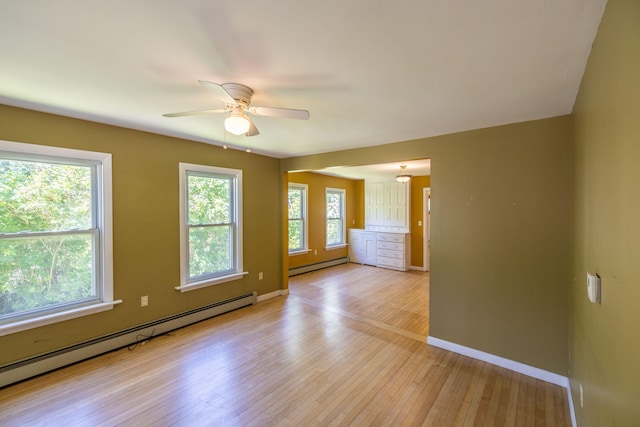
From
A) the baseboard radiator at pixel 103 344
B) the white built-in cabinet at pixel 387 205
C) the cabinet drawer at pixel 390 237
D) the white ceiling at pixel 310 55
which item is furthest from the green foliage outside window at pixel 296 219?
the white ceiling at pixel 310 55

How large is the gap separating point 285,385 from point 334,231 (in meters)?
5.25

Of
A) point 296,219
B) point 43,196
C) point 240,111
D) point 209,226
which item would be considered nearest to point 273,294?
point 209,226

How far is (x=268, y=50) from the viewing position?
150 centimetres

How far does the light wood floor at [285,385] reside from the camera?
2.04 meters

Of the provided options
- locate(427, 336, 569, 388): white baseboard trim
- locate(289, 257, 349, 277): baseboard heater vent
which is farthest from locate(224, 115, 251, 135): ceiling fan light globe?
locate(289, 257, 349, 277): baseboard heater vent

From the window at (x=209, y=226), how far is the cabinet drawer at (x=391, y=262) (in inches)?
156

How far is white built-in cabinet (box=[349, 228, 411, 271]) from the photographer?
6.77 metres

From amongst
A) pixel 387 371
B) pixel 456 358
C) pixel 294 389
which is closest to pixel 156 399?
pixel 294 389

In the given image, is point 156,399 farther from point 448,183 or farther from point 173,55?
point 448,183

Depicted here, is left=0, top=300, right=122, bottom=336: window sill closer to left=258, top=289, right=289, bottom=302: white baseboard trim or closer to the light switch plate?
left=258, top=289, right=289, bottom=302: white baseboard trim

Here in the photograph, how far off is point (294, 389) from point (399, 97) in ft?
8.27

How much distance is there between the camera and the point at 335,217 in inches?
297

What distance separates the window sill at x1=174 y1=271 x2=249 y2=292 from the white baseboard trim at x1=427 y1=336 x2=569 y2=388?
272 cm

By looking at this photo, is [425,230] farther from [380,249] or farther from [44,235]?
[44,235]
